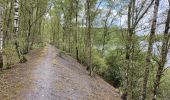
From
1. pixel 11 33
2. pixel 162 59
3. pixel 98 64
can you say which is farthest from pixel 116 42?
pixel 162 59

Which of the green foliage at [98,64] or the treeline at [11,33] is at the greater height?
the treeline at [11,33]

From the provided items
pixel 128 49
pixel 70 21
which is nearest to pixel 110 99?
pixel 128 49

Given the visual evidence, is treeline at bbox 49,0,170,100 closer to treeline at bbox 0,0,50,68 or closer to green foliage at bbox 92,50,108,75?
green foliage at bbox 92,50,108,75

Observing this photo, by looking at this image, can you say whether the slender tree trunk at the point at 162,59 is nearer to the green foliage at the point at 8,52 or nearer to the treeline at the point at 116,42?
the treeline at the point at 116,42

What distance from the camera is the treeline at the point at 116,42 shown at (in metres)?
18.6

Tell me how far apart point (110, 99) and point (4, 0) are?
9.60 meters

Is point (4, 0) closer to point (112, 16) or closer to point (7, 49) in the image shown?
point (7, 49)

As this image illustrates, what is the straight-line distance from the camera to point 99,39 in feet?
146

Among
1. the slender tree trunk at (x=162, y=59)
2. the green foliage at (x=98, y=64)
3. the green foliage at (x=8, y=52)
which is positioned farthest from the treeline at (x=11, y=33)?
Answer: the slender tree trunk at (x=162, y=59)

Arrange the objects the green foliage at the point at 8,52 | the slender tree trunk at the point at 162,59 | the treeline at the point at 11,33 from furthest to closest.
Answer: the treeline at the point at 11,33
the green foliage at the point at 8,52
the slender tree trunk at the point at 162,59

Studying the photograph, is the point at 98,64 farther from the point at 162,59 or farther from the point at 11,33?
the point at 162,59

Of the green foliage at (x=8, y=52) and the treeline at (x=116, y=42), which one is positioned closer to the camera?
the green foliage at (x=8, y=52)

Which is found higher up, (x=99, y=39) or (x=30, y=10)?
(x=30, y=10)

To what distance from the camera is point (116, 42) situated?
40.8 metres
